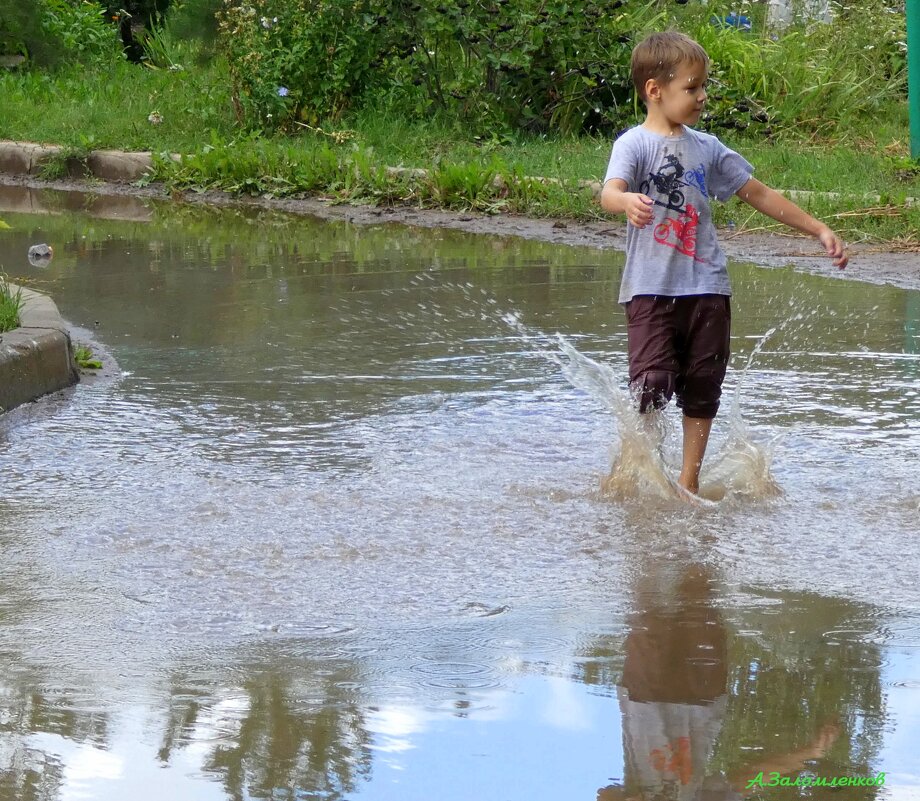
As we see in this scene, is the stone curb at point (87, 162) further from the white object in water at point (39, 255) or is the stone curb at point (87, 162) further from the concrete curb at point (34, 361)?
the concrete curb at point (34, 361)

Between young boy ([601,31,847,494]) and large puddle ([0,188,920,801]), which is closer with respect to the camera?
large puddle ([0,188,920,801])

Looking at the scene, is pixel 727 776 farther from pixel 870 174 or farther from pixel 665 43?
pixel 870 174

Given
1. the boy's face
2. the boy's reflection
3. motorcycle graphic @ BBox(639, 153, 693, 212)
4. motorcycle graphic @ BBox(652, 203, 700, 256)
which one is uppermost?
the boy's face

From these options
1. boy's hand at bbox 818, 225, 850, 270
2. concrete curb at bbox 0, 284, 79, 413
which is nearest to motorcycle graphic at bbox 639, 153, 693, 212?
boy's hand at bbox 818, 225, 850, 270

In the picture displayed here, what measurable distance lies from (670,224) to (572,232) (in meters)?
4.74

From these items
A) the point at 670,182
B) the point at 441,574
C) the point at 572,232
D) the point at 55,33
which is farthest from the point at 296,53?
the point at 441,574

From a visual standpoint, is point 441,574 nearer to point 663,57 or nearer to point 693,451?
point 693,451

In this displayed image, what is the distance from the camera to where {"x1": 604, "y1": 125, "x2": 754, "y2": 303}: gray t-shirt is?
151 inches

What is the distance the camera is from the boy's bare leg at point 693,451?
3984mm

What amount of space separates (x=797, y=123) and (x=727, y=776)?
9.72 metres

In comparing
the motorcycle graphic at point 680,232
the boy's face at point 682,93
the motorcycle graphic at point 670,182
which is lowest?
the motorcycle graphic at point 680,232

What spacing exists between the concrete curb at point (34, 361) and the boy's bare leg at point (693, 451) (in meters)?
2.41
